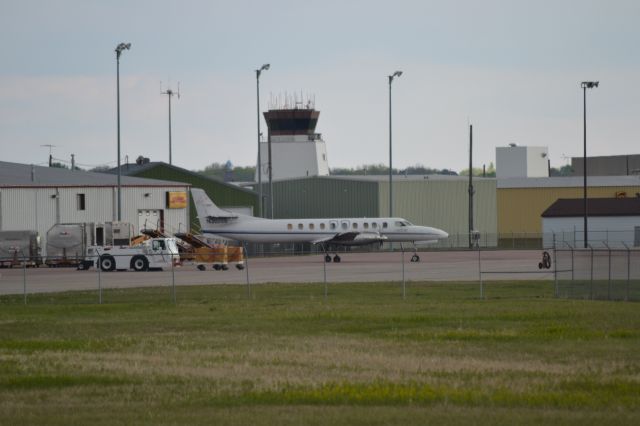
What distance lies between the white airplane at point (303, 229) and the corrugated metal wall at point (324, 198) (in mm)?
22530

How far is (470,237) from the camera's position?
96562 mm

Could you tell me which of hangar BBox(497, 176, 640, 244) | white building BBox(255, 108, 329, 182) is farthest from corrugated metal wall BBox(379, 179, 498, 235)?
white building BBox(255, 108, 329, 182)

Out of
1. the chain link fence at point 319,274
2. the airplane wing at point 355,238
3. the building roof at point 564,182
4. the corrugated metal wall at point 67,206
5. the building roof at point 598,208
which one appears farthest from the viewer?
the building roof at point 564,182

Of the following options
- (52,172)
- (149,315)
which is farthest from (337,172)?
(149,315)

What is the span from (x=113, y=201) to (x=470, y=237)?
30.2 metres

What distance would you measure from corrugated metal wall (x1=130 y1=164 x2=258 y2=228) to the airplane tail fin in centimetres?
1757

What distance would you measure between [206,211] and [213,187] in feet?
62.6

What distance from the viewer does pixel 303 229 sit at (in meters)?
81.2

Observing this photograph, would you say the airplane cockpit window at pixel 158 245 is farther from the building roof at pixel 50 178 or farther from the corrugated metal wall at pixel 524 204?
the corrugated metal wall at pixel 524 204

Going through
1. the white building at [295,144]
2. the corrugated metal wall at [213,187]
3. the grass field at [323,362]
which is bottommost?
the grass field at [323,362]

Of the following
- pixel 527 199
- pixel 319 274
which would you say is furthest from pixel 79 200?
pixel 527 199

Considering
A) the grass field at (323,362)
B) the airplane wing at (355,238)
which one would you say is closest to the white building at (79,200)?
the airplane wing at (355,238)

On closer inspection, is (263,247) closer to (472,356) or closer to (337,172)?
(472,356)

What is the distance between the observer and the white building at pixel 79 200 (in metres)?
76.9
